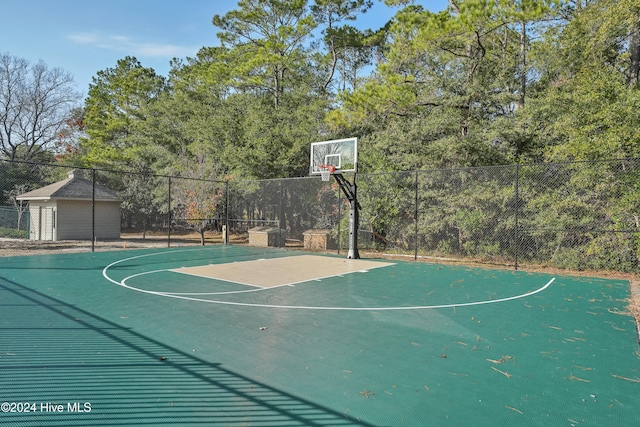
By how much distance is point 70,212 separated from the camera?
17031 millimetres

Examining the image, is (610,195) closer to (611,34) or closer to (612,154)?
(612,154)

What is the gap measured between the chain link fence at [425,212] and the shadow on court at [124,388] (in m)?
8.00

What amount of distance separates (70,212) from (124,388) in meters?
17.1

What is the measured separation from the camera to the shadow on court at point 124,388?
2463mm

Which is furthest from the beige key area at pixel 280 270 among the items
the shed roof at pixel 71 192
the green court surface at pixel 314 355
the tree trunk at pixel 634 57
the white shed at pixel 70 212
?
the white shed at pixel 70 212

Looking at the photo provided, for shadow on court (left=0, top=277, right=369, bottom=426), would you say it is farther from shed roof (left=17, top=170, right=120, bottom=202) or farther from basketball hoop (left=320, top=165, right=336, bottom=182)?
shed roof (left=17, top=170, right=120, bottom=202)

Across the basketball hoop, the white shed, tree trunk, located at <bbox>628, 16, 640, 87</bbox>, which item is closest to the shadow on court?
the basketball hoop

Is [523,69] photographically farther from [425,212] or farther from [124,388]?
[124,388]

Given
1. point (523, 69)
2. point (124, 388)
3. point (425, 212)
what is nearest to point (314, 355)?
point (124, 388)

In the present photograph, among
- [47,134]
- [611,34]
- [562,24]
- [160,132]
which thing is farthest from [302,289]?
[47,134]

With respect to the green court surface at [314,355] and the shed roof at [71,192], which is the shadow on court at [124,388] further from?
the shed roof at [71,192]

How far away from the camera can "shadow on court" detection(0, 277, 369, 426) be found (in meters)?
2.46

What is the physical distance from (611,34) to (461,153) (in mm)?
4612

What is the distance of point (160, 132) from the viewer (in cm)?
2158
